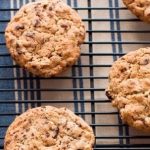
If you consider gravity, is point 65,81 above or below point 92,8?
below

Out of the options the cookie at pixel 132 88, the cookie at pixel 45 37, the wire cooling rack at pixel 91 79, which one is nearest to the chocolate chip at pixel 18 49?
the cookie at pixel 45 37

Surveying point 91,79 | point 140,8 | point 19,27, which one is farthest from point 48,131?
point 140,8

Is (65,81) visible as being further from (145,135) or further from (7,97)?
(145,135)

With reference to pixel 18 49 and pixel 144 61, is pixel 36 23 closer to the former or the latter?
pixel 18 49

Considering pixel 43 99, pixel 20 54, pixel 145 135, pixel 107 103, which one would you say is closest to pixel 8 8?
pixel 20 54

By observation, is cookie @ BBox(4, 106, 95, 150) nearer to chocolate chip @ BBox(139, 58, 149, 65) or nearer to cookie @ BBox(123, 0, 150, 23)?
chocolate chip @ BBox(139, 58, 149, 65)

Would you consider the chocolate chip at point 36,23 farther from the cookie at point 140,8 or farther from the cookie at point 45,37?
the cookie at point 140,8
